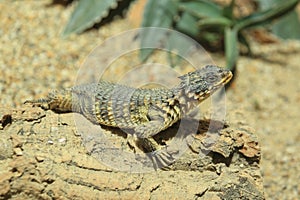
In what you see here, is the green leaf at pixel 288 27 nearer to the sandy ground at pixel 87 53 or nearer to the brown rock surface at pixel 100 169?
the sandy ground at pixel 87 53

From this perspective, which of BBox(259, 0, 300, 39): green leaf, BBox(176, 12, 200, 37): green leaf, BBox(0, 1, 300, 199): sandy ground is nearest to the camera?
BBox(0, 1, 300, 199): sandy ground

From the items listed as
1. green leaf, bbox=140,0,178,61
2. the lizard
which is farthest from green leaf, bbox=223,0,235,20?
the lizard

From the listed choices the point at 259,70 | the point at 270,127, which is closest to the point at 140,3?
the point at 259,70

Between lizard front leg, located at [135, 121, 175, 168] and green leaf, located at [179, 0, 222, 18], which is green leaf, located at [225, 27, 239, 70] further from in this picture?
lizard front leg, located at [135, 121, 175, 168]

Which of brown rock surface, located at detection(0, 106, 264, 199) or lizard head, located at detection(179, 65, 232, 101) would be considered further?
lizard head, located at detection(179, 65, 232, 101)

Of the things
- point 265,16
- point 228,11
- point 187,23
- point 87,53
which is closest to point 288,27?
point 265,16

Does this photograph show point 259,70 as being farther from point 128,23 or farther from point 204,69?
point 204,69

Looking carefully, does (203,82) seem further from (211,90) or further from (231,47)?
(231,47)

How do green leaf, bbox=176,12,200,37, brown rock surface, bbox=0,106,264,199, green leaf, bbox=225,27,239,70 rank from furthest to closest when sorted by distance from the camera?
green leaf, bbox=176,12,200,37 < green leaf, bbox=225,27,239,70 < brown rock surface, bbox=0,106,264,199
